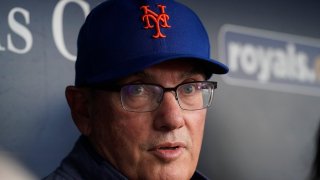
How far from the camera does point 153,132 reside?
1.20 meters

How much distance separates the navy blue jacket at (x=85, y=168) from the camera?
121cm

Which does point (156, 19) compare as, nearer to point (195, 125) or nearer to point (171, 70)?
point (171, 70)

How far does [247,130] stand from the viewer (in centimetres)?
202

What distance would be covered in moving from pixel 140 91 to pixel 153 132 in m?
0.09

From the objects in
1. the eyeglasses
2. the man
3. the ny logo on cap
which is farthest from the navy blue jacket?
the ny logo on cap

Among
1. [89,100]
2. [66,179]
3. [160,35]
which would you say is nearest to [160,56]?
[160,35]

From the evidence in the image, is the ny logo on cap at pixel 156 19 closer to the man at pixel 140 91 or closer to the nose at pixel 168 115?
the man at pixel 140 91

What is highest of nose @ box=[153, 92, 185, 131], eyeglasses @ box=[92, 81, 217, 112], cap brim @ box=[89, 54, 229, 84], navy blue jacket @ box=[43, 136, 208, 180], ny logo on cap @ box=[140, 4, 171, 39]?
ny logo on cap @ box=[140, 4, 171, 39]

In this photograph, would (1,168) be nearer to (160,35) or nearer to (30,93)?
(30,93)

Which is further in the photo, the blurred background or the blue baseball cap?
the blurred background

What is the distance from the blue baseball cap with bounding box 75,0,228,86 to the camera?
119 centimetres

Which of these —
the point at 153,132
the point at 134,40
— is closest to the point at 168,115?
the point at 153,132

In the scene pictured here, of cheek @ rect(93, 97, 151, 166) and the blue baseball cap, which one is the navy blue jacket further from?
the blue baseball cap

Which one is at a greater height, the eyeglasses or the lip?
the eyeglasses
